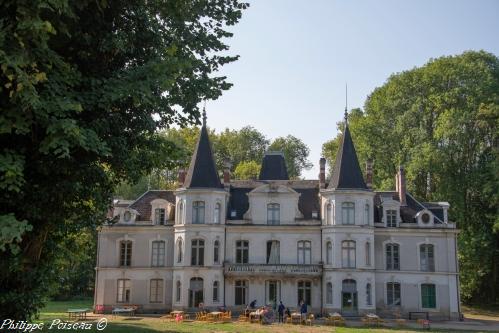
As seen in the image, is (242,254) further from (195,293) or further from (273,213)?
(195,293)

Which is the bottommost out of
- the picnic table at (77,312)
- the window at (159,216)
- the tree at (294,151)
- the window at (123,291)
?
the picnic table at (77,312)

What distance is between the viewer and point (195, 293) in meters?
31.5

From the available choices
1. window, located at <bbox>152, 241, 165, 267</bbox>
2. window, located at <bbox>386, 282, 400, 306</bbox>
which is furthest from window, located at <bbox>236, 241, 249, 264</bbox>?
window, located at <bbox>386, 282, 400, 306</bbox>

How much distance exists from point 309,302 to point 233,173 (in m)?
25.0

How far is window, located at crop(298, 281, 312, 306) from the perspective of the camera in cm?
3203

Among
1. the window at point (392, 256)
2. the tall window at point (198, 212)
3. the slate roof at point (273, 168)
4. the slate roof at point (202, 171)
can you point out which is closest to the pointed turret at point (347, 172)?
the window at point (392, 256)

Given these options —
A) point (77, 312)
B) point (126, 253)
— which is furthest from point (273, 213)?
point (77, 312)

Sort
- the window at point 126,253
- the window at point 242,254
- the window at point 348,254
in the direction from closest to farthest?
the window at point 348,254 < the window at point 242,254 < the window at point 126,253

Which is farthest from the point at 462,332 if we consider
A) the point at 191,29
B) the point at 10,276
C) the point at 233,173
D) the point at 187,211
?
the point at 233,173

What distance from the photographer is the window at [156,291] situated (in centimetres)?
3294

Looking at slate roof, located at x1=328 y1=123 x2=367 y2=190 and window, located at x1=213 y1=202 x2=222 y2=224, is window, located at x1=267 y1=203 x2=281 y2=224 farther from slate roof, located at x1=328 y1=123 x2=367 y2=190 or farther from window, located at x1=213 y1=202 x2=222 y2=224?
slate roof, located at x1=328 y1=123 x2=367 y2=190

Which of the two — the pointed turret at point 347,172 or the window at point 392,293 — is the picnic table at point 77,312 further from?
the window at point 392,293

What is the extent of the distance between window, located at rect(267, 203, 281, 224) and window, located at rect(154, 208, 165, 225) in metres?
6.57

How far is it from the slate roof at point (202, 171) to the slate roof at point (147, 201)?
2960 millimetres
